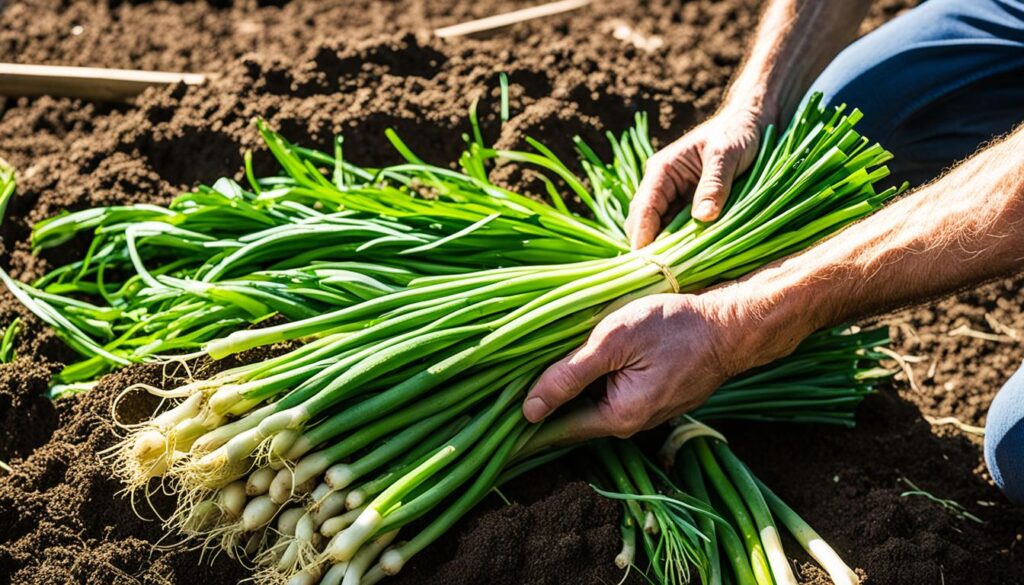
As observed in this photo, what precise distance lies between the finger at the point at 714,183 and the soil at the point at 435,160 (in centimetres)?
61

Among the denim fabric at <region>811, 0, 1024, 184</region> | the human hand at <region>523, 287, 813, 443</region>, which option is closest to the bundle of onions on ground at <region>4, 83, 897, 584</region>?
the human hand at <region>523, 287, 813, 443</region>

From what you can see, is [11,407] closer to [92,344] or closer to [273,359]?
[92,344]

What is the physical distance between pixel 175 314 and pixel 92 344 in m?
0.20

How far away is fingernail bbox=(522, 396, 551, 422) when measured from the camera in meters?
2.04

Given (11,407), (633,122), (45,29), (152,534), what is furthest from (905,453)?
(45,29)

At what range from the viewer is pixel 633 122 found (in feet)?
10.4

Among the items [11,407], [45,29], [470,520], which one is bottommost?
[470,520]

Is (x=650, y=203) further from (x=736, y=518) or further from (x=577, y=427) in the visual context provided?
(x=736, y=518)

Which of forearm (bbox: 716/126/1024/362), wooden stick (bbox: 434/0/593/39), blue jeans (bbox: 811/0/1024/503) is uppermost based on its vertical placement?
wooden stick (bbox: 434/0/593/39)

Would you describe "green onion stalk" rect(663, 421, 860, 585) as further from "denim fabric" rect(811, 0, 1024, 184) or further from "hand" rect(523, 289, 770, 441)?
"denim fabric" rect(811, 0, 1024, 184)

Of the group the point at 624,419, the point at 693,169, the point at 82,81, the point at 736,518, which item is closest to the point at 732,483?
the point at 736,518

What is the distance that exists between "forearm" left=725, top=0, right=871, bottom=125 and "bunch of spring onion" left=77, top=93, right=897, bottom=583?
0.27 meters

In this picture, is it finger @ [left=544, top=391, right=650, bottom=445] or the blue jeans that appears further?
the blue jeans

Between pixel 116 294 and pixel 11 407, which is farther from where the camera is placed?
pixel 116 294
